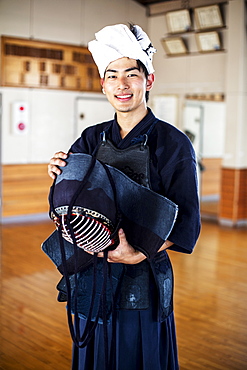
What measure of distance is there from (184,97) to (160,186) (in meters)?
5.40

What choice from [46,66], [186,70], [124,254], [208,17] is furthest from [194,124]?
[124,254]

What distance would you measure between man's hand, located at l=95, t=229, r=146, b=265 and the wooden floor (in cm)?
134

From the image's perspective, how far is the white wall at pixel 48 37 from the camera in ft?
20.5

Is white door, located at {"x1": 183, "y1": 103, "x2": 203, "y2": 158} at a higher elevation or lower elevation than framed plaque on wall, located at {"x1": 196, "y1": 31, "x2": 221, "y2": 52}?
lower

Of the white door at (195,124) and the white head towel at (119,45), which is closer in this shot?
the white head towel at (119,45)

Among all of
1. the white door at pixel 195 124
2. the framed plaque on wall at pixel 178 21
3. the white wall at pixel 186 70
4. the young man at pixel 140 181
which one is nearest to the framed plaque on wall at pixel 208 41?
the white wall at pixel 186 70

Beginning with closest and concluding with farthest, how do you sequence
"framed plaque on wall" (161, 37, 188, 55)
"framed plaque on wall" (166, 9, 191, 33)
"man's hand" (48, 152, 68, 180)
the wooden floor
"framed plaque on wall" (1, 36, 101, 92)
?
"man's hand" (48, 152, 68, 180)
the wooden floor
"framed plaque on wall" (1, 36, 101, 92)
"framed plaque on wall" (166, 9, 191, 33)
"framed plaque on wall" (161, 37, 188, 55)

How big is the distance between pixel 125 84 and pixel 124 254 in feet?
1.73

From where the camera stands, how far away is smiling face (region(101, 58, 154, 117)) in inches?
63.0

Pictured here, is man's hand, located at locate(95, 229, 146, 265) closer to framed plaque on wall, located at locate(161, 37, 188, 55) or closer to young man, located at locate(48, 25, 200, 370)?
young man, located at locate(48, 25, 200, 370)

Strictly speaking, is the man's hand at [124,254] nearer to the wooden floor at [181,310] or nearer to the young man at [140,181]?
the young man at [140,181]

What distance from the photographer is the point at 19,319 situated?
3.25m

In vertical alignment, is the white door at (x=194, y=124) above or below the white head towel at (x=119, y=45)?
below

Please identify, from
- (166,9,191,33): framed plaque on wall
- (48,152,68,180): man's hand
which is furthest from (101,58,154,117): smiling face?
(166,9,191,33): framed plaque on wall
